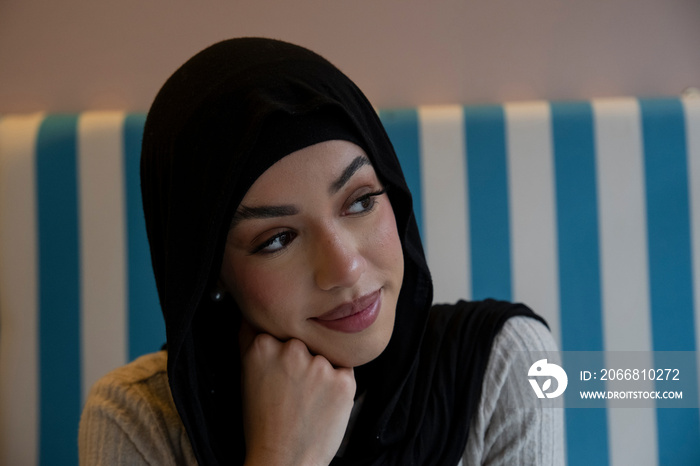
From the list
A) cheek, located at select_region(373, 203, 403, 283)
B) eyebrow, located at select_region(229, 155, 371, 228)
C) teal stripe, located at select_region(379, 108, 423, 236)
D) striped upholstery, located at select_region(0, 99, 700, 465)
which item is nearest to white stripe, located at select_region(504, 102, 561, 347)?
striped upholstery, located at select_region(0, 99, 700, 465)

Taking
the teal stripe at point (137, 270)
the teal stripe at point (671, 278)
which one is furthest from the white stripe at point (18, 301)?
the teal stripe at point (671, 278)

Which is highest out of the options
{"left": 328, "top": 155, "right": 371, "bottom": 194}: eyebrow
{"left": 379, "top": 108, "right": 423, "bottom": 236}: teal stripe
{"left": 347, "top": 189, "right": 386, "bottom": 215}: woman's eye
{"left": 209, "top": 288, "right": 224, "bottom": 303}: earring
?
{"left": 379, "top": 108, "right": 423, "bottom": 236}: teal stripe

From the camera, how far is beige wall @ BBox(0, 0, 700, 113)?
1.76 meters

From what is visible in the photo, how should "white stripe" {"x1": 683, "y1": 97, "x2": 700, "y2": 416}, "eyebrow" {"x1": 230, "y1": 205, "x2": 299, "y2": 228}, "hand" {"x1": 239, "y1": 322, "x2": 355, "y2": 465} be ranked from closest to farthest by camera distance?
"eyebrow" {"x1": 230, "y1": 205, "x2": 299, "y2": 228}
"hand" {"x1": 239, "y1": 322, "x2": 355, "y2": 465}
"white stripe" {"x1": 683, "y1": 97, "x2": 700, "y2": 416}

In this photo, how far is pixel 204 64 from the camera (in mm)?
1053

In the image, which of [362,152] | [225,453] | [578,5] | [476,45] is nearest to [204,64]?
[362,152]

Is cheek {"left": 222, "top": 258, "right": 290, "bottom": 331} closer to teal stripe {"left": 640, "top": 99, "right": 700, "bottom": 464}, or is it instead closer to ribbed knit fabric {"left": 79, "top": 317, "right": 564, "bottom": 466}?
ribbed knit fabric {"left": 79, "top": 317, "right": 564, "bottom": 466}

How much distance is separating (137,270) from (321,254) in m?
0.85

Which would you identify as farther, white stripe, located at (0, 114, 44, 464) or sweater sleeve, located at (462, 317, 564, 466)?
white stripe, located at (0, 114, 44, 464)

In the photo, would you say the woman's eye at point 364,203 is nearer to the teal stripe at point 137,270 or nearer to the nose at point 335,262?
the nose at point 335,262

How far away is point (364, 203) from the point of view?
1041 mm

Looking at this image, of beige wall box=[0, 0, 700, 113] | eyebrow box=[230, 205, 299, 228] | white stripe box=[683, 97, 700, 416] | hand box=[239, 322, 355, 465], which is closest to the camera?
eyebrow box=[230, 205, 299, 228]

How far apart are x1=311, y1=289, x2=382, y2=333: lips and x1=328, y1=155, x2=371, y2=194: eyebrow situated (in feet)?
0.55

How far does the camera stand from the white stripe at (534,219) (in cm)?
162
